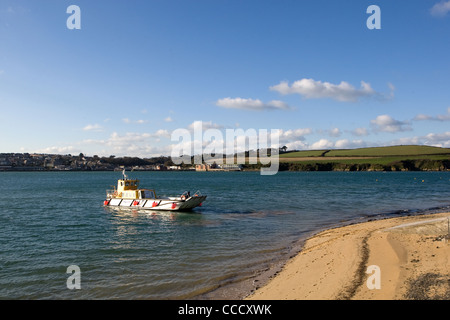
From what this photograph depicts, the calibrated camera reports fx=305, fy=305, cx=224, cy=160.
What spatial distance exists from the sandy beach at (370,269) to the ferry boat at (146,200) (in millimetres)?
19482

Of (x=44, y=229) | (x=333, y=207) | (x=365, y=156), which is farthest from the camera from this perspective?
(x=365, y=156)

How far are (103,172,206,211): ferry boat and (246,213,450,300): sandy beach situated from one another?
1948 cm

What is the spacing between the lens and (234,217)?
32.2 meters

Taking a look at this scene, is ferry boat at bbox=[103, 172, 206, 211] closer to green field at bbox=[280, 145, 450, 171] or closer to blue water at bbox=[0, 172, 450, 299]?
blue water at bbox=[0, 172, 450, 299]

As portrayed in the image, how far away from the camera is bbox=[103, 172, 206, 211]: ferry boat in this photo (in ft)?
118

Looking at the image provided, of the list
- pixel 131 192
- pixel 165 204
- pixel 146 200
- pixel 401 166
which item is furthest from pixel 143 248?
pixel 401 166

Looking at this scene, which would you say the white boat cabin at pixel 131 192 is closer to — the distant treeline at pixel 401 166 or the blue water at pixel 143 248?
the blue water at pixel 143 248

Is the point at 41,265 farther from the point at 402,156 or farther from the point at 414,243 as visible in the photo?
the point at 402,156

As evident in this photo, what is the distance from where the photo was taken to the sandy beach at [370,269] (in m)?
10.1

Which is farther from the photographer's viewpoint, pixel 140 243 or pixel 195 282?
pixel 140 243

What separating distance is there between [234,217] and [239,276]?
17.9 metres

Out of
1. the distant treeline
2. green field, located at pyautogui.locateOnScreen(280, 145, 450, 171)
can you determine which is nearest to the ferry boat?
the distant treeline

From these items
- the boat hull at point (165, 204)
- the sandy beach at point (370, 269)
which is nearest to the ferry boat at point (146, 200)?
the boat hull at point (165, 204)
